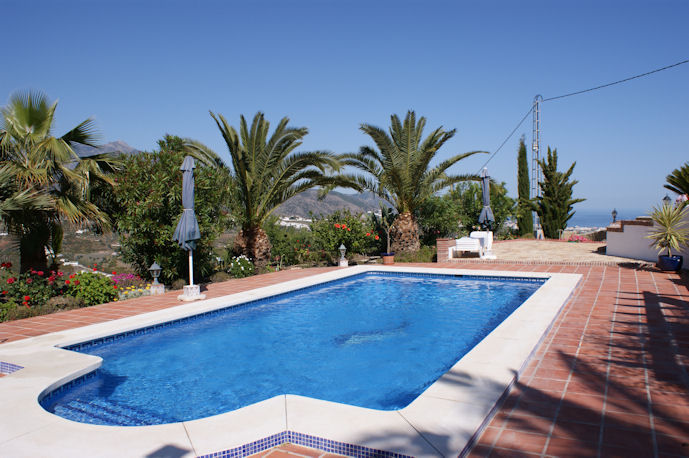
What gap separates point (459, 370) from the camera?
479 cm

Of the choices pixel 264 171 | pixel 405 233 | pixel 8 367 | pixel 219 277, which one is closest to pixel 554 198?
pixel 405 233

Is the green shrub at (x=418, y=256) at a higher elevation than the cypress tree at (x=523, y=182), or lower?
lower

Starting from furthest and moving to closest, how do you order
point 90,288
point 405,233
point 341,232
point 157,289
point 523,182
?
1. point 523,182
2. point 405,233
3. point 341,232
4. point 157,289
5. point 90,288

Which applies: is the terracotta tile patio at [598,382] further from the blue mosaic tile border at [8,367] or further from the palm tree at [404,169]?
the palm tree at [404,169]

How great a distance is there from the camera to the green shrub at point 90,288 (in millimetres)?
9453

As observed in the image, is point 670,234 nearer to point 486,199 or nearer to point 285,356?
point 486,199

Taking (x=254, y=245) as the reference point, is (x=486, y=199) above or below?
above

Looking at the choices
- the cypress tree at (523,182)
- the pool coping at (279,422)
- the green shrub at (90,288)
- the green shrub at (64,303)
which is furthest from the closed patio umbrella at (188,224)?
the cypress tree at (523,182)

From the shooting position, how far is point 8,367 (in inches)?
209

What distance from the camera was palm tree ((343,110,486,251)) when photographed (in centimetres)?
1638

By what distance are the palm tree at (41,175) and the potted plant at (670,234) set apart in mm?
14161

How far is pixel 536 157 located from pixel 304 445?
2968cm

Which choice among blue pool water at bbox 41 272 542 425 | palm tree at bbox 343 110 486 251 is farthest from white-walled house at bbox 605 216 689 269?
blue pool water at bbox 41 272 542 425

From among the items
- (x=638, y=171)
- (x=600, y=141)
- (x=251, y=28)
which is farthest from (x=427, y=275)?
(x=638, y=171)
